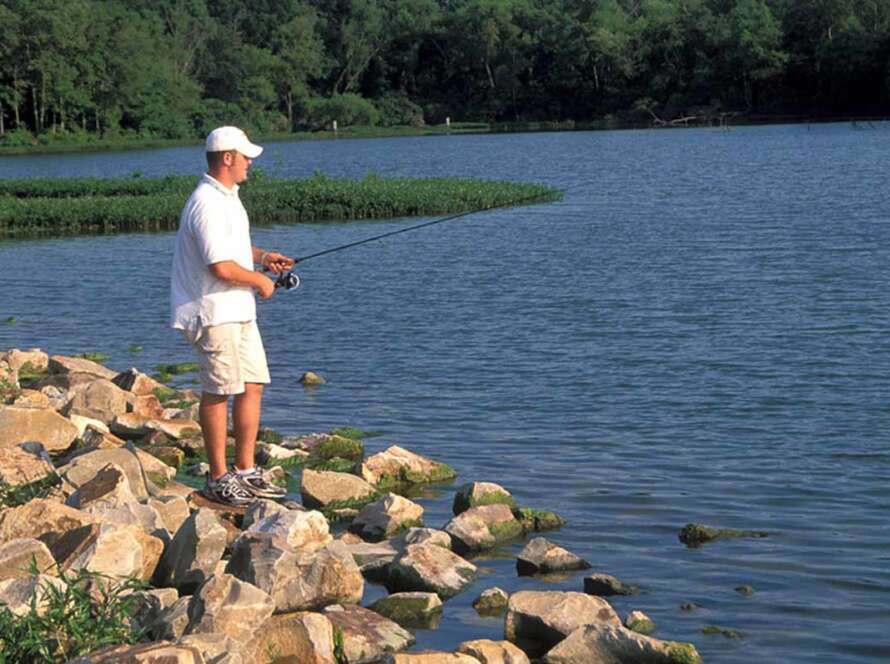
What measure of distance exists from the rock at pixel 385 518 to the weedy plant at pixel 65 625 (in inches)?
95.4

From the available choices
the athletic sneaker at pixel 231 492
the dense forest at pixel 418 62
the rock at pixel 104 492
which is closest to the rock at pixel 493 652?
the rock at pixel 104 492

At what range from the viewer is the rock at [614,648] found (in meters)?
6.37

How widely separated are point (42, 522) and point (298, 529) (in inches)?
49.7

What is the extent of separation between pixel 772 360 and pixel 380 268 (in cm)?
1098

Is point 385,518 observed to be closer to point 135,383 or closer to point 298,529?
point 298,529

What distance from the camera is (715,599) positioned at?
754 centimetres

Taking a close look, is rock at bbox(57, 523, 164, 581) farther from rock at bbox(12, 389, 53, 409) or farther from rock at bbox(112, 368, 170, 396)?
rock at bbox(112, 368, 170, 396)

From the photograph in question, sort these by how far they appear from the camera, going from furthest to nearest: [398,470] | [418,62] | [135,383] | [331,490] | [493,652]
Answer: [418,62]
[135,383]
[398,470]
[331,490]
[493,652]

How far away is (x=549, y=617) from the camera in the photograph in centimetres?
671

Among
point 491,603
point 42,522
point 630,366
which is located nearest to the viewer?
point 42,522

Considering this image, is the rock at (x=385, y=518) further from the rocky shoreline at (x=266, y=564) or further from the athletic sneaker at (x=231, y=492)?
the athletic sneaker at (x=231, y=492)

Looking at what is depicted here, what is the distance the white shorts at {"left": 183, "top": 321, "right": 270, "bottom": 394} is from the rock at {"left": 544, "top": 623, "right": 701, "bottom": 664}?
266cm

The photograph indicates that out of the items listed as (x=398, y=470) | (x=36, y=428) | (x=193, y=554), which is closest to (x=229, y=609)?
(x=193, y=554)

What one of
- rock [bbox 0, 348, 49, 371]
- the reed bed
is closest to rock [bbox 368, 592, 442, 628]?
rock [bbox 0, 348, 49, 371]
